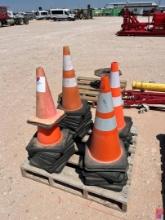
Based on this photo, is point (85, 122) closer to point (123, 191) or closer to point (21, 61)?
point (123, 191)

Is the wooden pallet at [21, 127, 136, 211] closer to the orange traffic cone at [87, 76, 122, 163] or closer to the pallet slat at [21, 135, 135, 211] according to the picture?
the pallet slat at [21, 135, 135, 211]

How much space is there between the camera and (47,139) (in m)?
3.24

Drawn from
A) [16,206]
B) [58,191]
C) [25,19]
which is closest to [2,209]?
[16,206]

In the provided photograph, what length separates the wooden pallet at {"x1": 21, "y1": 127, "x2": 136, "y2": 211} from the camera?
282cm

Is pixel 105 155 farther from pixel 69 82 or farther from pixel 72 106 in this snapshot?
pixel 69 82

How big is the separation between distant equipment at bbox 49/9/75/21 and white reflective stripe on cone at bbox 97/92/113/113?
35.5 meters

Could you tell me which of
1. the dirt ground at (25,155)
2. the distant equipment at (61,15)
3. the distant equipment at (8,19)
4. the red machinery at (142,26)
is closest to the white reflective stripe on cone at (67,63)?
the dirt ground at (25,155)

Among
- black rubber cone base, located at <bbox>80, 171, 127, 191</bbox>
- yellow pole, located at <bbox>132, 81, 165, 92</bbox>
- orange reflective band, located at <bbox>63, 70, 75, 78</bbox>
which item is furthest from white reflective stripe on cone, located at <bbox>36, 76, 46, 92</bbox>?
yellow pole, located at <bbox>132, 81, 165, 92</bbox>

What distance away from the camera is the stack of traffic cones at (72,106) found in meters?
3.53

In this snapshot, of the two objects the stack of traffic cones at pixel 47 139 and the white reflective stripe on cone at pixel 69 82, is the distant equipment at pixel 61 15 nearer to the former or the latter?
the white reflective stripe on cone at pixel 69 82

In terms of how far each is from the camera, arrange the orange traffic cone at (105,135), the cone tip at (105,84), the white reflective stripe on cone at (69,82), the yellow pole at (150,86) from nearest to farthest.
Answer: the cone tip at (105,84)
the orange traffic cone at (105,135)
the white reflective stripe on cone at (69,82)
the yellow pole at (150,86)

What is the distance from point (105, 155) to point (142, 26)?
1413 cm

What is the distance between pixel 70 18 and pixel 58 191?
3577 centimetres

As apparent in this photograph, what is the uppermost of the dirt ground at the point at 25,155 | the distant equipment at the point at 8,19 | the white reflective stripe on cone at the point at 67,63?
the distant equipment at the point at 8,19
